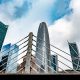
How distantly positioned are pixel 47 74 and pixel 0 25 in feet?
654

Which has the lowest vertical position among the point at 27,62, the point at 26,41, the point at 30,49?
the point at 27,62
